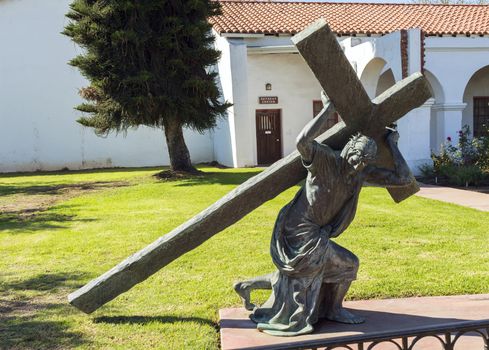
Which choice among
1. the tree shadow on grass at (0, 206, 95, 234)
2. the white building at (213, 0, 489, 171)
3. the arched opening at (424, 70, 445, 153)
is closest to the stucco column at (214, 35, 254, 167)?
the white building at (213, 0, 489, 171)

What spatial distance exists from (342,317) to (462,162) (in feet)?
35.9

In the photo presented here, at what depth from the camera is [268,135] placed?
18984 millimetres

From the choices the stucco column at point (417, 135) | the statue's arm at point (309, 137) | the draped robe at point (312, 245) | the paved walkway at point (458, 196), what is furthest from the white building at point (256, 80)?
the statue's arm at point (309, 137)

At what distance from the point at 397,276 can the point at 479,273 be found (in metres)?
0.84

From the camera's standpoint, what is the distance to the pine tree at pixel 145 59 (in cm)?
1350

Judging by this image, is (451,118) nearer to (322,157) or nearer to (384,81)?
(384,81)

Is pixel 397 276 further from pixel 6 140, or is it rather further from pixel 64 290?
pixel 6 140

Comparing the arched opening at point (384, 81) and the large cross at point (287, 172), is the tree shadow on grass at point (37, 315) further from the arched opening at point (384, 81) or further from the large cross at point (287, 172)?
the arched opening at point (384, 81)

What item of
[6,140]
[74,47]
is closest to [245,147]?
[74,47]

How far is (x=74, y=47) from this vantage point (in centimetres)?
2033

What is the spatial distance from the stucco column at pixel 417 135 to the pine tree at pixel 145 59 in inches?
206

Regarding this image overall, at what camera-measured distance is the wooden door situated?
18.9 metres

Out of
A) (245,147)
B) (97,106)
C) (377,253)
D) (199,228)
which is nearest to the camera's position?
(199,228)

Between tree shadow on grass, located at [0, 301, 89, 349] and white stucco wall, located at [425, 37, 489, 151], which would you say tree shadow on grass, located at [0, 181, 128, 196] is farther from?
white stucco wall, located at [425, 37, 489, 151]
